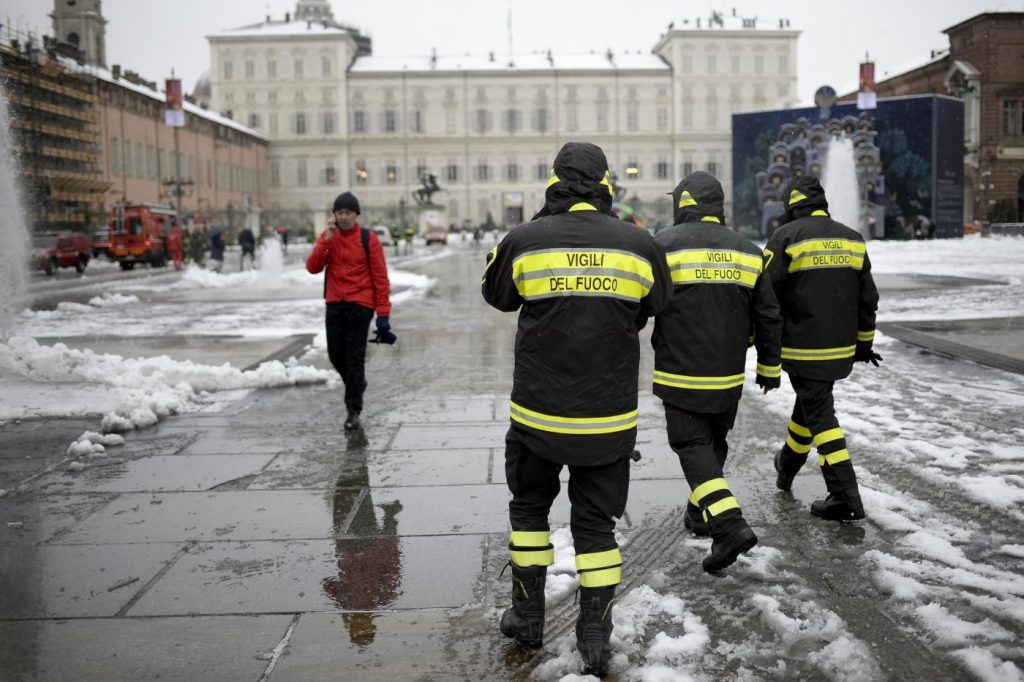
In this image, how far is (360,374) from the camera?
24.8 ft

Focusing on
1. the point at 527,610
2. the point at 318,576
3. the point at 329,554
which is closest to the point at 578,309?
the point at 527,610

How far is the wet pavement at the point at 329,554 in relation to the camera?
3570 mm

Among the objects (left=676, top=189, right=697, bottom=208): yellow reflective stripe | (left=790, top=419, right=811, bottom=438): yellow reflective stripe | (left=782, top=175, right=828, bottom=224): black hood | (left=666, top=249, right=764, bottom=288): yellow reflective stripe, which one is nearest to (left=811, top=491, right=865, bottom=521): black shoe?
(left=790, top=419, right=811, bottom=438): yellow reflective stripe

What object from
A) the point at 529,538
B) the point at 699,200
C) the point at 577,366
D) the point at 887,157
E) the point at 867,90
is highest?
the point at 867,90

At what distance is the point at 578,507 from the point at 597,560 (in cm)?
20

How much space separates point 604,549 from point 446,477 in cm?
256

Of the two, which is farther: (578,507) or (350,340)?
(350,340)

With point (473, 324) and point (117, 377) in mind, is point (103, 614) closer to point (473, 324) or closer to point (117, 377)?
point (117, 377)

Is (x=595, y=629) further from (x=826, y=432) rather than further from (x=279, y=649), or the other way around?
(x=826, y=432)

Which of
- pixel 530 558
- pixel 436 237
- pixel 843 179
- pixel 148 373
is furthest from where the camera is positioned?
pixel 436 237

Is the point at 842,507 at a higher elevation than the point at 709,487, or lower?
lower

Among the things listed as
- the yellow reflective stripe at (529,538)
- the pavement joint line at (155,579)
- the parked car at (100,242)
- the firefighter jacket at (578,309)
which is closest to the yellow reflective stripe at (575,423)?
the firefighter jacket at (578,309)

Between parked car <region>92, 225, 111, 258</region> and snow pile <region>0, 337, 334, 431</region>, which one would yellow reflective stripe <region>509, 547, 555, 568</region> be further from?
parked car <region>92, 225, 111, 258</region>

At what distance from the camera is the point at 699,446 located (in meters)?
4.50
